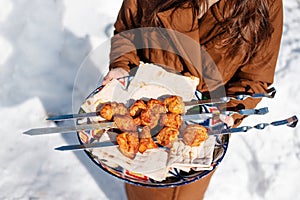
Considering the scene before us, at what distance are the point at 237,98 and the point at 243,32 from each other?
203 mm

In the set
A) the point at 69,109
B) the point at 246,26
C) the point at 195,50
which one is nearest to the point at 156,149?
the point at 195,50

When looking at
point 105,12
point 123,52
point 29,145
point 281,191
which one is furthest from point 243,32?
point 105,12

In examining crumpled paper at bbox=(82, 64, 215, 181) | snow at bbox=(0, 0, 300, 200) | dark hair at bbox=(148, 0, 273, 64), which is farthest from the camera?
snow at bbox=(0, 0, 300, 200)

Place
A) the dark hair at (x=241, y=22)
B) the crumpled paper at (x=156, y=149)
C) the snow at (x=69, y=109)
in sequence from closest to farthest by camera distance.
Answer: the crumpled paper at (x=156, y=149) < the dark hair at (x=241, y=22) < the snow at (x=69, y=109)

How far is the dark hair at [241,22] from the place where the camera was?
1.27 metres

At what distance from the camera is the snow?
1.84 m

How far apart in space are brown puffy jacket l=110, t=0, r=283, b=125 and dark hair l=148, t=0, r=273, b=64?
2cm

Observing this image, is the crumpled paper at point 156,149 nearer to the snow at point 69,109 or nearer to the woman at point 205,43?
the woman at point 205,43

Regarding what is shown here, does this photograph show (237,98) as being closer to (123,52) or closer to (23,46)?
(123,52)

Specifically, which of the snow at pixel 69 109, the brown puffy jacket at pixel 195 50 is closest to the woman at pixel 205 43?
the brown puffy jacket at pixel 195 50

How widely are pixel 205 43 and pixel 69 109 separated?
0.90 meters

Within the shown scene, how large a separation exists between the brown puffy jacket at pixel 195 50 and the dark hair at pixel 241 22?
18 millimetres

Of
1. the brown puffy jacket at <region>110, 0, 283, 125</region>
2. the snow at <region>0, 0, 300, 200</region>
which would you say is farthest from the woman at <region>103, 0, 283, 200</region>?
the snow at <region>0, 0, 300, 200</region>

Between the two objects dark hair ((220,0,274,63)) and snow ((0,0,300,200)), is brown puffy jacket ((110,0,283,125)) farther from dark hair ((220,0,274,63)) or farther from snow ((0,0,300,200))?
snow ((0,0,300,200))
